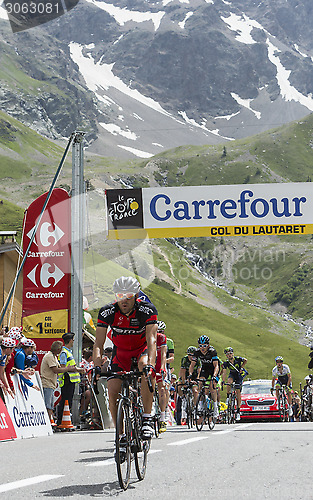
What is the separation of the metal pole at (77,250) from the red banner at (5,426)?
4558 mm

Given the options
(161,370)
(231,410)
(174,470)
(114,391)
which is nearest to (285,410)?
(231,410)

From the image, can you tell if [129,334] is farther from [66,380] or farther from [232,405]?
[232,405]

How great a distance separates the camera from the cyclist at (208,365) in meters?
14.1

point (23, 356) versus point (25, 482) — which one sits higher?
point (23, 356)

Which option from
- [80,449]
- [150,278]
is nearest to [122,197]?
[80,449]

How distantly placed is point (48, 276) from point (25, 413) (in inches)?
211

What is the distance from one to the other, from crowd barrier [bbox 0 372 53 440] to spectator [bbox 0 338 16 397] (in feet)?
0.51

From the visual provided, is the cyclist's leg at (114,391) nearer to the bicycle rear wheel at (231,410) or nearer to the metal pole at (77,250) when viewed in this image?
the metal pole at (77,250)

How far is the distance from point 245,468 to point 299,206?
42.2ft

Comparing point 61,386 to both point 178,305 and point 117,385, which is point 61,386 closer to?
point 117,385

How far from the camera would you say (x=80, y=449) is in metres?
9.43

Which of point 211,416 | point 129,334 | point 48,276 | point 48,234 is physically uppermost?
point 48,234

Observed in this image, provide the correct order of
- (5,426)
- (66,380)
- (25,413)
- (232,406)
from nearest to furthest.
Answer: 1. (5,426)
2. (25,413)
3. (66,380)
4. (232,406)

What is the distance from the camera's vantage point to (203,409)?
1372 cm
